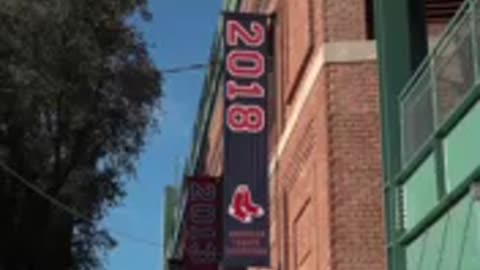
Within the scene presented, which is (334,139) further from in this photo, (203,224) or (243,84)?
(203,224)

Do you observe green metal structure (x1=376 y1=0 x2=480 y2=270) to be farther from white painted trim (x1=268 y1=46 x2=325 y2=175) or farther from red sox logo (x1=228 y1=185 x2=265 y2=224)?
red sox logo (x1=228 y1=185 x2=265 y2=224)

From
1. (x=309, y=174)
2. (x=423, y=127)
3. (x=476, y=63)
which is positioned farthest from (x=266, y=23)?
(x=476, y=63)

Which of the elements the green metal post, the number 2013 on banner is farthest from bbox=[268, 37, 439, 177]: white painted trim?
the number 2013 on banner

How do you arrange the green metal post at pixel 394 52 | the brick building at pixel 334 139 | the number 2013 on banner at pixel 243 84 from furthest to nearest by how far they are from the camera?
1. the number 2013 on banner at pixel 243 84
2. the brick building at pixel 334 139
3. the green metal post at pixel 394 52

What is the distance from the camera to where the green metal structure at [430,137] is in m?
11.8

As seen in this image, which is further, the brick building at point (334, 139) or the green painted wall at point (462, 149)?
the brick building at point (334, 139)

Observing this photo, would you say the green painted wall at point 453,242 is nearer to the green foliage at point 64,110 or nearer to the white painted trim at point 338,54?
the white painted trim at point 338,54

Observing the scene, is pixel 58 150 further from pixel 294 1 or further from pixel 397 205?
pixel 397 205

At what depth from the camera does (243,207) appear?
19.5 m

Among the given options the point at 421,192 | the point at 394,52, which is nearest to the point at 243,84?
the point at 394,52

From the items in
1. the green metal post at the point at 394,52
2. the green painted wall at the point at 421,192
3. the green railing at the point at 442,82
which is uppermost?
the green metal post at the point at 394,52

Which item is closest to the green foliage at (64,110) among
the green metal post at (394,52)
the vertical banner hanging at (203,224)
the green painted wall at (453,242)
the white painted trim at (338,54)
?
the vertical banner hanging at (203,224)

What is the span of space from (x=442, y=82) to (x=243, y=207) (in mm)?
7010

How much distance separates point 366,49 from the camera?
16.7 metres
